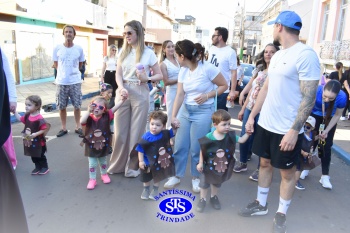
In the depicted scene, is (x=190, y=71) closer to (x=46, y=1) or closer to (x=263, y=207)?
(x=263, y=207)

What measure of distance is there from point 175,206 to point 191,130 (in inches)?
35.8

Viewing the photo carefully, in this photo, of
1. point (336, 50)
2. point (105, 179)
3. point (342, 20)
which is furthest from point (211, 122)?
point (342, 20)

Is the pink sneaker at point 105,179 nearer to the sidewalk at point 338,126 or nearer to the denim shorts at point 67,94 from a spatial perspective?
the denim shorts at point 67,94

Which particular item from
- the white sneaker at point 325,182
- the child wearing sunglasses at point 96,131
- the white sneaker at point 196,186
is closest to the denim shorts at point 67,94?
the child wearing sunglasses at point 96,131

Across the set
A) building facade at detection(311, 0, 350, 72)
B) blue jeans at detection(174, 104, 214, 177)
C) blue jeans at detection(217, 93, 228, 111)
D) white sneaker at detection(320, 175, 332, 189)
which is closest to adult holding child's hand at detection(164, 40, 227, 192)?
blue jeans at detection(174, 104, 214, 177)

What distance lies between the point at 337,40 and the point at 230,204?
1341cm

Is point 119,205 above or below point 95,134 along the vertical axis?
below

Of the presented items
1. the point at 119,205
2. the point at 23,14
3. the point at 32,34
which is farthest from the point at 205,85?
the point at 32,34

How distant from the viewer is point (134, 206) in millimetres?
3355

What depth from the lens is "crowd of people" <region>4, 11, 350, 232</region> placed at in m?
2.70

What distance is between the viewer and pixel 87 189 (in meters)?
3.71

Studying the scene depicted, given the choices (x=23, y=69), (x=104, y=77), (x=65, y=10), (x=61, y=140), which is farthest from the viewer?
(x=65, y=10)

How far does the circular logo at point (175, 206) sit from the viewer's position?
3.33 metres

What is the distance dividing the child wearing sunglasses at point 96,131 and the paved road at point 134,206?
359mm
